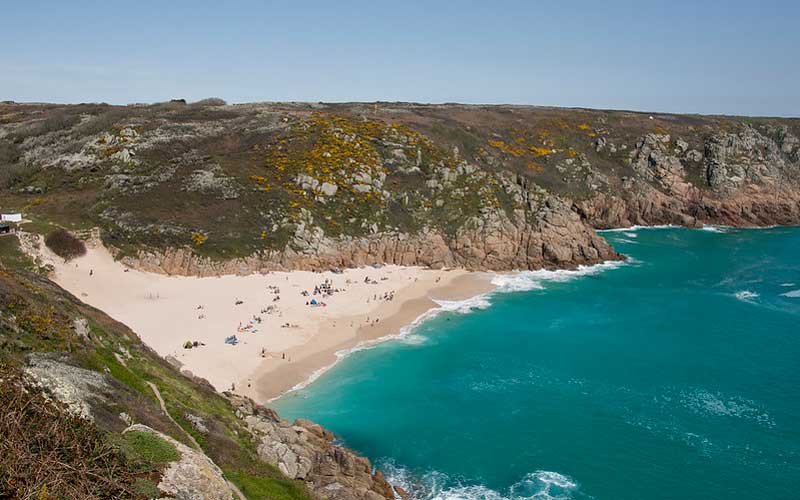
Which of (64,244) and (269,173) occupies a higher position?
(269,173)

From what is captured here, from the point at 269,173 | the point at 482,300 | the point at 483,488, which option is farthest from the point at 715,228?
the point at 483,488

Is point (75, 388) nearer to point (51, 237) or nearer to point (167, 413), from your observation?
point (167, 413)

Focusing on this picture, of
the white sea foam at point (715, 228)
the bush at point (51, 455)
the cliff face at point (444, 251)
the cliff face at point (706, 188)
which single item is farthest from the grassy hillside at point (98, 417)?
the white sea foam at point (715, 228)

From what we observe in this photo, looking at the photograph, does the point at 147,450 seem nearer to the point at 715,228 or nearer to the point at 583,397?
the point at 583,397

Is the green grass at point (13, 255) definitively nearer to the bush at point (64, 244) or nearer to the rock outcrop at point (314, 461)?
the bush at point (64, 244)

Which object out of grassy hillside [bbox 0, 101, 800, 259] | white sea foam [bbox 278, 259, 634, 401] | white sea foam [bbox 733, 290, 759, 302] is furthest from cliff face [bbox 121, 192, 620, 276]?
white sea foam [bbox 733, 290, 759, 302]

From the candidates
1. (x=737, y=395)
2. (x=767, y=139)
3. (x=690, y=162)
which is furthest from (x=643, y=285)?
(x=767, y=139)
